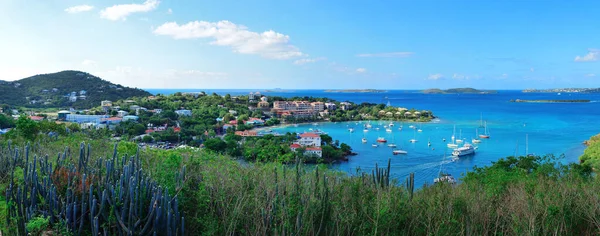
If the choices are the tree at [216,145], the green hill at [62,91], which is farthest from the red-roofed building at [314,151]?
the green hill at [62,91]

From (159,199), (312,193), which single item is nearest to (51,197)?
(159,199)

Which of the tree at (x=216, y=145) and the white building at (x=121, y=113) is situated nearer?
the tree at (x=216, y=145)

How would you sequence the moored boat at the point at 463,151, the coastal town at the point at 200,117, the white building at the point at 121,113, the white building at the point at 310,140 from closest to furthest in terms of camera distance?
the moored boat at the point at 463,151, the white building at the point at 310,140, the coastal town at the point at 200,117, the white building at the point at 121,113

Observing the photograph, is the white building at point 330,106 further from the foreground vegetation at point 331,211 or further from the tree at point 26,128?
the foreground vegetation at point 331,211

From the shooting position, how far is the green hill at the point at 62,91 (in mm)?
42750

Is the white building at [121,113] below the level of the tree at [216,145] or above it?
above

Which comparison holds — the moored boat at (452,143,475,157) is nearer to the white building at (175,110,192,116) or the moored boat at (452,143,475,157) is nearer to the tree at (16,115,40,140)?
the tree at (16,115,40,140)

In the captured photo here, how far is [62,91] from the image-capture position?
1927 inches

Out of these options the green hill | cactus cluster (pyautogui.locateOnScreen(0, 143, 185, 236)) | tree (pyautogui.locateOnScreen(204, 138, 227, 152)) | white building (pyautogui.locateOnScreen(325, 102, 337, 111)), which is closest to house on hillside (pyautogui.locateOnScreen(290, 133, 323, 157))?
tree (pyautogui.locateOnScreen(204, 138, 227, 152))

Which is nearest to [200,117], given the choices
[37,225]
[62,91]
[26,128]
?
[62,91]

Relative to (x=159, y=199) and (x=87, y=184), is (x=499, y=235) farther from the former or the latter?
(x=87, y=184)

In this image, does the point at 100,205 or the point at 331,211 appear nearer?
the point at 100,205

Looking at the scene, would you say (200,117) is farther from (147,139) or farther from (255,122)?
(147,139)

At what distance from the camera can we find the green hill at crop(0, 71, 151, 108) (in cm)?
4275
